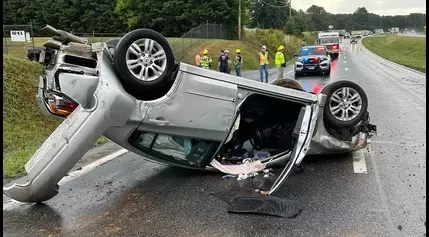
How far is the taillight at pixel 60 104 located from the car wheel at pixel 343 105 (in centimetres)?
310

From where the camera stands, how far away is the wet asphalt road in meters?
3.80

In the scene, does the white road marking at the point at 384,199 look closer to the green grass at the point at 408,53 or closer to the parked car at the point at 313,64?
the parked car at the point at 313,64

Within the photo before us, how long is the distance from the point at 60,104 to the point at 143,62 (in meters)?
0.99

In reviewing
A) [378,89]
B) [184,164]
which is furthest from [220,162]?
[378,89]

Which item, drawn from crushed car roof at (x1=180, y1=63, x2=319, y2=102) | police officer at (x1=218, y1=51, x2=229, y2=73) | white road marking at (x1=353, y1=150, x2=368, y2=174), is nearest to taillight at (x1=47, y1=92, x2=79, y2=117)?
crushed car roof at (x1=180, y1=63, x2=319, y2=102)

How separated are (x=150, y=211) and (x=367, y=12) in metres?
182

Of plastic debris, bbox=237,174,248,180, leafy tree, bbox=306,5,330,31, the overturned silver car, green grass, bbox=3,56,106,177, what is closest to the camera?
the overturned silver car

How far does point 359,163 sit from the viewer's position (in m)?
5.82

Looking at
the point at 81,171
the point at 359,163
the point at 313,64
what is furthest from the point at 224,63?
the point at 81,171

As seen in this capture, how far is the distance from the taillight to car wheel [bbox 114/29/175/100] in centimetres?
62

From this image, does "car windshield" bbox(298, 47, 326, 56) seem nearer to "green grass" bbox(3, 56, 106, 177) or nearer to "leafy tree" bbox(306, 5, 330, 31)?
Result: "green grass" bbox(3, 56, 106, 177)

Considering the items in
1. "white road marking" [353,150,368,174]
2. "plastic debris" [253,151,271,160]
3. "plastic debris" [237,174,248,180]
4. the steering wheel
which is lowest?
"plastic debris" [237,174,248,180]

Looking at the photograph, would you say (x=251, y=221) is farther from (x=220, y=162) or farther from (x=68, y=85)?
(x=68, y=85)

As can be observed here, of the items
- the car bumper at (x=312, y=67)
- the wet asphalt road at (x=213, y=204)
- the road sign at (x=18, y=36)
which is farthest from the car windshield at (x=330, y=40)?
the wet asphalt road at (x=213, y=204)
